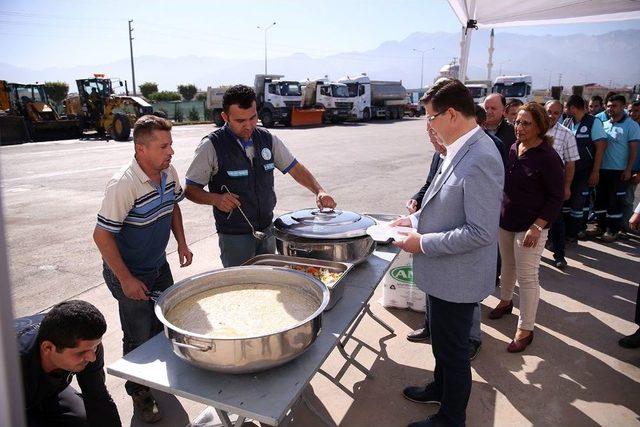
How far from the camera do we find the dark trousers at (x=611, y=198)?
545cm

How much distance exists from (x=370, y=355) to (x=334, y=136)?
1576 cm

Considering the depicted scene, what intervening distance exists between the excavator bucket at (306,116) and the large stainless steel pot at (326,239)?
21.0 m

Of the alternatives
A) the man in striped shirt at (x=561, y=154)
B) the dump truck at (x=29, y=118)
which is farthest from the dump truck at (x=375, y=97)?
the man in striped shirt at (x=561, y=154)

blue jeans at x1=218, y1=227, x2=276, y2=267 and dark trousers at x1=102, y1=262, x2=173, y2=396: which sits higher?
blue jeans at x1=218, y1=227, x2=276, y2=267

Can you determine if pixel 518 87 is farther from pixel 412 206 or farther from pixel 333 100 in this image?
pixel 412 206

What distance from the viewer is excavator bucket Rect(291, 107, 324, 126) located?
74.8 ft

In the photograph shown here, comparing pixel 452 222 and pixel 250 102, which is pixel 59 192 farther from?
pixel 452 222

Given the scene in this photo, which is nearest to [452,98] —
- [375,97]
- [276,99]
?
[276,99]

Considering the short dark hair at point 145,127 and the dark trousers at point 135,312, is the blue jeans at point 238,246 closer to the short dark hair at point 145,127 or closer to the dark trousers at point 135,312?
the dark trousers at point 135,312

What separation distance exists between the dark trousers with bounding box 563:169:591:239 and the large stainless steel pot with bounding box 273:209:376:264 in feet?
12.8

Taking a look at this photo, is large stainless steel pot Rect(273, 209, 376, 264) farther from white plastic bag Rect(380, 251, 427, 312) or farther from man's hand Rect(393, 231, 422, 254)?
white plastic bag Rect(380, 251, 427, 312)

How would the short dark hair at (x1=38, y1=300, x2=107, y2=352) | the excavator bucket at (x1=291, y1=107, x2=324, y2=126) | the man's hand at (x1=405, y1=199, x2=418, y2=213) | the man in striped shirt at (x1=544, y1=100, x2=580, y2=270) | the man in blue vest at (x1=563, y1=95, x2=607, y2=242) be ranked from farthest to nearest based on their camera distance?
1. the excavator bucket at (x1=291, y1=107, x2=324, y2=126)
2. the man in blue vest at (x1=563, y1=95, x2=607, y2=242)
3. the man in striped shirt at (x1=544, y1=100, x2=580, y2=270)
4. the man's hand at (x1=405, y1=199, x2=418, y2=213)
5. the short dark hair at (x1=38, y1=300, x2=107, y2=352)

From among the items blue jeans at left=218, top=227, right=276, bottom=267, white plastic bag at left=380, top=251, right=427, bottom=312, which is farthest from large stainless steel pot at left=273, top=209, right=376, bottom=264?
white plastic bag at left=380, top=251, right=427, bottom=312

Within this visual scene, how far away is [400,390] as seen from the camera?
279cm
